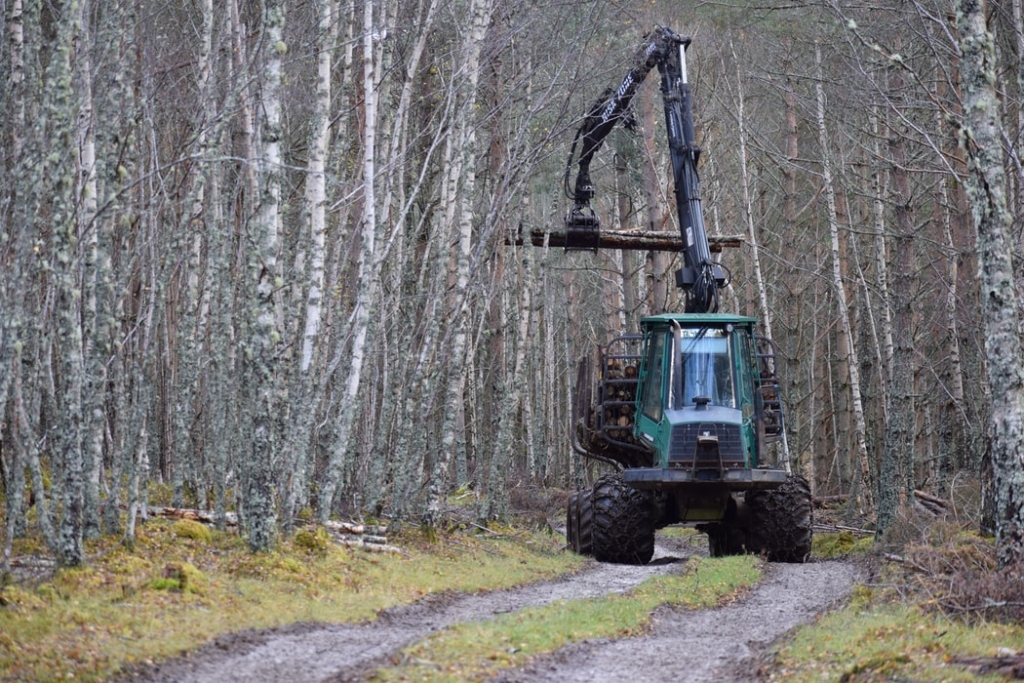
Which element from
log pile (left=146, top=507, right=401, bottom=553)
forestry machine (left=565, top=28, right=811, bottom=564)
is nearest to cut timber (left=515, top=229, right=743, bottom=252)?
forestry machine (left=565, top=28, right=811, bottom=564)

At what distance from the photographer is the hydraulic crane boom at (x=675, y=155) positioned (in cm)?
1464

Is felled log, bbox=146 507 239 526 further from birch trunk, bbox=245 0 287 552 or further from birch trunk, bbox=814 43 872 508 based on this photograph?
birch trunk, bbox=814 43 872 508

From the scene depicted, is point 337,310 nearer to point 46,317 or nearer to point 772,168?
point 46,317

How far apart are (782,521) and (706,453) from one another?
1.68 m

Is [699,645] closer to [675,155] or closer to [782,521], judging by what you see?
[782,521]

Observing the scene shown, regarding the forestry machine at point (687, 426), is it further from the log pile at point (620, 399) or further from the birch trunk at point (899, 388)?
the birch trunk at point (899, 388)

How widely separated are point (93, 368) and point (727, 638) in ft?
19.4

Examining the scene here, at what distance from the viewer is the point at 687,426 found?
13.3 meters

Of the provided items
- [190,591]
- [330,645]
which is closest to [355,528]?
[190,591]

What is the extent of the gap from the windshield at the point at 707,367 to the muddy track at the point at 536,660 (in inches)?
107

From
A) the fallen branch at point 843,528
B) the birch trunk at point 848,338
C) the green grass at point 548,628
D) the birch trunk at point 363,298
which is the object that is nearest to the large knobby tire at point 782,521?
→ the green grass at point 548,628

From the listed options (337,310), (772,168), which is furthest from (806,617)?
(772,168)

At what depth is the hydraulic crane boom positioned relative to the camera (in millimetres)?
14641

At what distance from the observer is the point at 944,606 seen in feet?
25.6
